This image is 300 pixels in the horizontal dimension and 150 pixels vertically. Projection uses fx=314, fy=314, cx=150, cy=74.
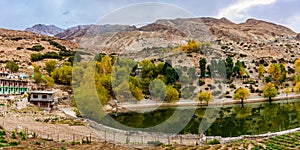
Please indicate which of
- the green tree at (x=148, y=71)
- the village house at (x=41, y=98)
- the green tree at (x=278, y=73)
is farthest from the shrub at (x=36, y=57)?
the green tree at (x=278, y=73)

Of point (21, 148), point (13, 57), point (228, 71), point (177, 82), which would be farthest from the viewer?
point (13, 57)

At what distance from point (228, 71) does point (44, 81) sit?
32793 mm

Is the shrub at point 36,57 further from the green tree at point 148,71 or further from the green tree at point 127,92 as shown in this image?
the green tree at point 127,92

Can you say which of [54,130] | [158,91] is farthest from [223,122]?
[54,130]

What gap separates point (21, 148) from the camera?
14.2m

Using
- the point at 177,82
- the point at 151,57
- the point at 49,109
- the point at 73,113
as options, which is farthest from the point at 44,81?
the point at 151,57

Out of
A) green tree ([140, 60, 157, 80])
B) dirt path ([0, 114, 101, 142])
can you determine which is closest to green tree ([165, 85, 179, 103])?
green tree ([140, 60, 157, 80])

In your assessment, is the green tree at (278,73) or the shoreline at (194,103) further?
the green tree at (278,73)

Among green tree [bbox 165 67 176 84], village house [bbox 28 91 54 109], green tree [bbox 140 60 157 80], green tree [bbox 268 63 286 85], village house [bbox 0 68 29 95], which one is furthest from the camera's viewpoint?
green tree [bbox 268 63 286 85]

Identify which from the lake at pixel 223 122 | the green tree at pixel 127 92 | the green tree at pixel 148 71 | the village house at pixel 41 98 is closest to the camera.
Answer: the lake at pixel 223 122

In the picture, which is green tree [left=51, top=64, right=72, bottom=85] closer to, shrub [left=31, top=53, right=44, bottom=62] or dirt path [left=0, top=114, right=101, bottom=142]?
shrub [left=31, top=53, right=44, bottom=62]

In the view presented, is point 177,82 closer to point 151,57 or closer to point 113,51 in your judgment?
point 151,57

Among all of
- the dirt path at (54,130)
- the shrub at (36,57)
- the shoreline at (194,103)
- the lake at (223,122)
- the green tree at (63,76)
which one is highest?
the shrub at (36,57)

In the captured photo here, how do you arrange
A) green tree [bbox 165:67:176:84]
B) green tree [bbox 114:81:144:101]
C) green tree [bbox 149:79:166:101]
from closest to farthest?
green tree [bbox 114:81:144:101]
green tree [bbox 149:79:166:101]
green tree [bbox 165:67:176:84]
